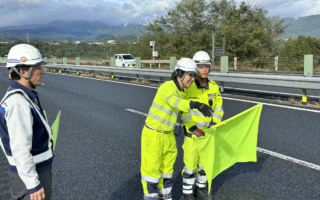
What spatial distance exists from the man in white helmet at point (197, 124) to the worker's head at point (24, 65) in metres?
1.84

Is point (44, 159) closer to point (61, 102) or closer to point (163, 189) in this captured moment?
point (163, 189)

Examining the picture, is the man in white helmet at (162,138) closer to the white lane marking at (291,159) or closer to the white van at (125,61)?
the white lane marking at (291,159)

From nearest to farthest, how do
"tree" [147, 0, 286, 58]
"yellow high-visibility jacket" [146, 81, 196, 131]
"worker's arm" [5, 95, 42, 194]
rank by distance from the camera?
"worker's arm" [5, 95, 42, 194] → "yellow high-visibility jacket" [146, 81, 196, 131] → "tree" [147, 0, 286, 58]

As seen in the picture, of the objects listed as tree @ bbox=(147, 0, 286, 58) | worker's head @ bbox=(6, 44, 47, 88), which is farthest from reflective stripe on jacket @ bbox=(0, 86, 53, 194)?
tree @ bbox=(147, 0, 286, 58)

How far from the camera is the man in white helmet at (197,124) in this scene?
127 inches

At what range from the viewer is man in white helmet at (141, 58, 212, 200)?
2.89 m

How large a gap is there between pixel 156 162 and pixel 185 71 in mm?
1060

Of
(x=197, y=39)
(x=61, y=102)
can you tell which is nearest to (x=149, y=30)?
(x=197, y=39)

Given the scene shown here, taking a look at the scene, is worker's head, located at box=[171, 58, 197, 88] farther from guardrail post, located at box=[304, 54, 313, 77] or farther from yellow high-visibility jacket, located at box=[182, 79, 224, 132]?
guardrail post, located at box=[304, 54, 313, 77]

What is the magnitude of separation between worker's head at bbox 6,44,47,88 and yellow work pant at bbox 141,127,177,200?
53.5 inches

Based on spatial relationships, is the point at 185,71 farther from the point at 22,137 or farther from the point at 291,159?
the point at 291,159

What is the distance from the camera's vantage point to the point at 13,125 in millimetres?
1858

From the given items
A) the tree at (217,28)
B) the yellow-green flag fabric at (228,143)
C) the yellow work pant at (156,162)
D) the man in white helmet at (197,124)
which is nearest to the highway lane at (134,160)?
the man in white helmet at (197,124)

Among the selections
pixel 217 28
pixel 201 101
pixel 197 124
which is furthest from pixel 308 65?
pixel 217 28
